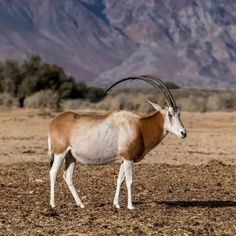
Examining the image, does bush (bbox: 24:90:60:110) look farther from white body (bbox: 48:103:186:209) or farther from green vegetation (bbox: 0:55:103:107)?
white body (bbox: 48:103:186:209)

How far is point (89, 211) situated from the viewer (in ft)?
44.2

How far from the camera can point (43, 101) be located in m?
53.6

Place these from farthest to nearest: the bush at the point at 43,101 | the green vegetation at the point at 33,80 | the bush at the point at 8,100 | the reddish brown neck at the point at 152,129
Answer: the green vegetation at the point at 33,80, the bush at the point at 8,100, the bush at the point at 43,101, the reddish brown neck at the point at 152,129

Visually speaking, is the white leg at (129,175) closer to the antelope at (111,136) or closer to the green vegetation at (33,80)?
the antelope at (111,136)

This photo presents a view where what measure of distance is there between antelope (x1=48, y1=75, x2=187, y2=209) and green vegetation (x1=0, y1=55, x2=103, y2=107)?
143 feet

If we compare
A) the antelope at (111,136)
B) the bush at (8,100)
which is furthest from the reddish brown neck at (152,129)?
the bush at (8,100)

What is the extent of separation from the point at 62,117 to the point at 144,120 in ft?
4.22

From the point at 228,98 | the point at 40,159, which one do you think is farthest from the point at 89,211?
the point at 228,98

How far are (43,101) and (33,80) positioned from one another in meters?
8.20

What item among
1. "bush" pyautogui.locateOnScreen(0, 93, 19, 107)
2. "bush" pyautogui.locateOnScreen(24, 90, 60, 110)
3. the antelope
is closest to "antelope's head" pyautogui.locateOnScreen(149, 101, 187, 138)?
the antelope

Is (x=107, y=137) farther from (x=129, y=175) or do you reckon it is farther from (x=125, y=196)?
(x=125, y=196)

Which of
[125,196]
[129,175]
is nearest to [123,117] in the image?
[129,175]

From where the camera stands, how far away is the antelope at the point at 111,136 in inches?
547

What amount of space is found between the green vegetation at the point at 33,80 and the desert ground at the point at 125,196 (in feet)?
108
